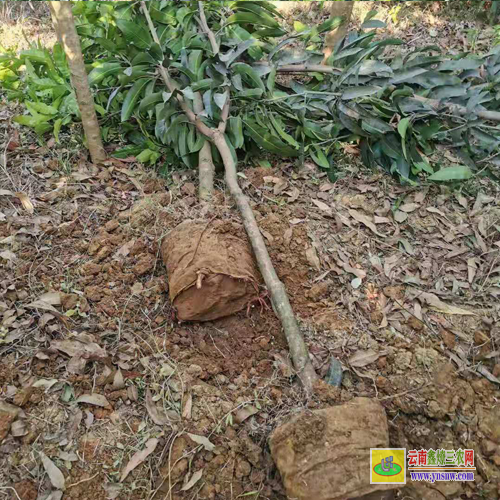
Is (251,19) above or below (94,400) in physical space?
above

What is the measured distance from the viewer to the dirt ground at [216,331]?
164 cm

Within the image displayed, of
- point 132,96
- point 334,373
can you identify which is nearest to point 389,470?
point 334,373

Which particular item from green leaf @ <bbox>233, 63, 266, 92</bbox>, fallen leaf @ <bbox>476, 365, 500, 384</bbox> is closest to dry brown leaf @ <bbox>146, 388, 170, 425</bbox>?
fallen leaf @ <bbox>476, 365, 500, 384</bbox>

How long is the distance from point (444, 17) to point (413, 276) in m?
3.30

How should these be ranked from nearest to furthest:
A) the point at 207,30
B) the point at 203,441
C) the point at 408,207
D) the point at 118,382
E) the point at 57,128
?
the point at 203,441
the point at 118,382
the point at 408,207
the point at 57,128
the point at 207,30

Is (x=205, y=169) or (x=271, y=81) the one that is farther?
(x=271, y=81)

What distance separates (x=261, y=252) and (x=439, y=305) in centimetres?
88

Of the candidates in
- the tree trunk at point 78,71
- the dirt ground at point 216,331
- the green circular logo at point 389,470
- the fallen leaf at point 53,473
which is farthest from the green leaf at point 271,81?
the fallen leaf at point 53,473

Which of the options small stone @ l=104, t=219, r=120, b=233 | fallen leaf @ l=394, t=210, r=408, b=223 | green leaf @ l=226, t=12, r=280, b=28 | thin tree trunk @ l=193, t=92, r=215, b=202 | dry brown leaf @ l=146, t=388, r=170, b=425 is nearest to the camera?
dry brown leaf @ l=146, t=388, r=170, b=425

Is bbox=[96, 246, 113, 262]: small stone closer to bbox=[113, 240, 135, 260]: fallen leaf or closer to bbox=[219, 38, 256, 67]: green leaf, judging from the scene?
bbox=[113, 240, 135, 260]: fallen leaf

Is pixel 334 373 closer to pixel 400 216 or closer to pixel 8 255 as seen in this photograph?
pixel 400 216

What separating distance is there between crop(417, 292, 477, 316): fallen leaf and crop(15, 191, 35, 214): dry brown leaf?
2008 mm

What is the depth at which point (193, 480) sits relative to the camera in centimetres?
161

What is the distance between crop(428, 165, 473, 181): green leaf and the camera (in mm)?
2627
